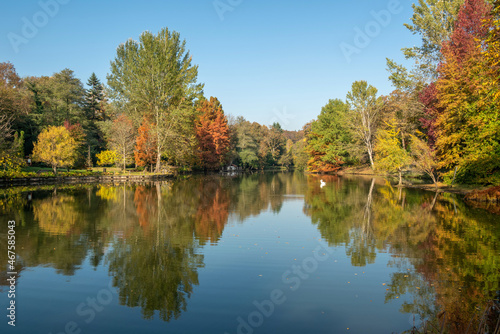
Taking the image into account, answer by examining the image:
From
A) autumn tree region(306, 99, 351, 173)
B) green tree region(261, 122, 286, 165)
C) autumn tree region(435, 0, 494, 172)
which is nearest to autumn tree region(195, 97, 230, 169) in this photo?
autumn tree region(306, 99, 351, 173)

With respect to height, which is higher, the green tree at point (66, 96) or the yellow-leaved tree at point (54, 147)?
the green tree at point (66, 96)

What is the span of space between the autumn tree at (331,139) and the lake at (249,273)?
53551 mm

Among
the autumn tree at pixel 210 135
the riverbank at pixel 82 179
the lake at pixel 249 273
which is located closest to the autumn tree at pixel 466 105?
the lake at pixel 249 273

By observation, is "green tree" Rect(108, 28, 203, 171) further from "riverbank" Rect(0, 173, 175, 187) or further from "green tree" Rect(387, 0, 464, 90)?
"green tree" Rect(387, 0, 464, 90)

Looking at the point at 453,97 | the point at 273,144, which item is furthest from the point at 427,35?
the point at 273,144

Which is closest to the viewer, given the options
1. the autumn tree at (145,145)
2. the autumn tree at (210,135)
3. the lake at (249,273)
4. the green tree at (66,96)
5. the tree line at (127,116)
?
the lake at (249,273)

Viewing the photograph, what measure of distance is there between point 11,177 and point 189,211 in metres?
24.6

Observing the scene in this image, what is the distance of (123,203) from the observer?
2088 centimetres

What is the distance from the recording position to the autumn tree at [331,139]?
69.1m

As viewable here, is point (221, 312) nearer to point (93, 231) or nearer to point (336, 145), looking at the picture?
point (93, 231)

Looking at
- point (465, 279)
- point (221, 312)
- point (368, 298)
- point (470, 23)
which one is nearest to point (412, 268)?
point (465, 279)

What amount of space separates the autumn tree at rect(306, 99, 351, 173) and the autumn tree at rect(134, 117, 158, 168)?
37278 millimetres

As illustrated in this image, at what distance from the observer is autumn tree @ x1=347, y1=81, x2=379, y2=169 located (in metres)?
61.4

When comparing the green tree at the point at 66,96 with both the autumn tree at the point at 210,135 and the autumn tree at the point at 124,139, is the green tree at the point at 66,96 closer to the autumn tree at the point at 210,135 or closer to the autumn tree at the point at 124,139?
the autumn tree at the point at 124,139
